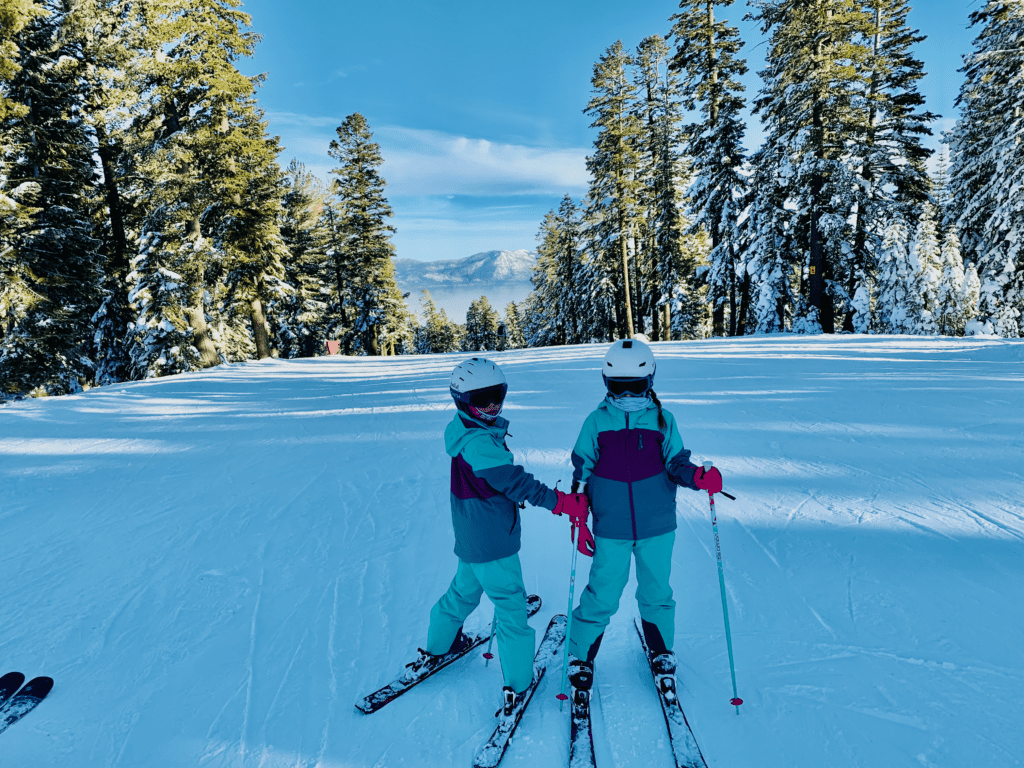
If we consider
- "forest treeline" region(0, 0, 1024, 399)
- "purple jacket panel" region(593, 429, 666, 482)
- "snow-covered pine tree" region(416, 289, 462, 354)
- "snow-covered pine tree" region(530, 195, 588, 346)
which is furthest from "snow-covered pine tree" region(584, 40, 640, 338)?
"snow-covered pine tree" region(416, 289, 462, 354)

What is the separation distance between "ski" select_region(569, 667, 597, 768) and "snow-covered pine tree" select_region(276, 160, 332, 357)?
29.7m

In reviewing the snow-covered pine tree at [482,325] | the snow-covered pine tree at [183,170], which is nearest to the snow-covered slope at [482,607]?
the snow-covered pine tree at [183,170]

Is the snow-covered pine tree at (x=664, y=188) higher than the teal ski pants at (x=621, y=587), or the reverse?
the snow-covered pine tree at (x=664, y=188)

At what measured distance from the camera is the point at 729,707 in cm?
277

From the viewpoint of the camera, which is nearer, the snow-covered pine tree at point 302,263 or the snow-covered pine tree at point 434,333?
the snow-covered pine tree at point 302,263

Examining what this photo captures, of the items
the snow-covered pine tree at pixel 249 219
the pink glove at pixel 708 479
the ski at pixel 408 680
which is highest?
the snow-covered pine tree at pixel 249 219

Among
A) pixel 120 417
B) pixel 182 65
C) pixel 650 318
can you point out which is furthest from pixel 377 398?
pixel 650 318

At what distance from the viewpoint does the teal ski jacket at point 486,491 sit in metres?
2.62

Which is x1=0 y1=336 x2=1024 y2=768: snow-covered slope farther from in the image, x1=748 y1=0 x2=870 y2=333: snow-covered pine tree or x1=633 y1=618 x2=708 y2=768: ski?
x1=748 y1=0 x2=870 y2=333: snow-covered pine tree

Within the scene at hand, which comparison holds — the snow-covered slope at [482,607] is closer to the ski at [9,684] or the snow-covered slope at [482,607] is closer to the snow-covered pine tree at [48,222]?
the ski at [9,684]

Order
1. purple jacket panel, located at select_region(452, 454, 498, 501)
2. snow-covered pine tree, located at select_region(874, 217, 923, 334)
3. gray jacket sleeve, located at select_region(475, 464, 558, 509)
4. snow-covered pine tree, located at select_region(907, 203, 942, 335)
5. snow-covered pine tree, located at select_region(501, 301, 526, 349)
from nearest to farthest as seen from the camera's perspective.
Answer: gray jacket sleeve, located at select_region(475, 464, 558, 509), purple jacket panel, located at select_region(452, 454, 498, 501), snow-covered pine tree, located at select_region(907, 203, 942, 335), snow-covered pine tree, located at select_region(874, 217, 923, 334), snow-covered pine tree, located at select_region(501, 301, 526, 349)

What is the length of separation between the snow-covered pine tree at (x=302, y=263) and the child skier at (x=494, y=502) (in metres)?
29.3

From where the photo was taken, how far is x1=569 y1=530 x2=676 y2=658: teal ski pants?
2826 millimetres

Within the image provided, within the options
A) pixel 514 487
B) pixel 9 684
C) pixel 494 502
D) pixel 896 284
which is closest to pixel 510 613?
pixel 494 502
